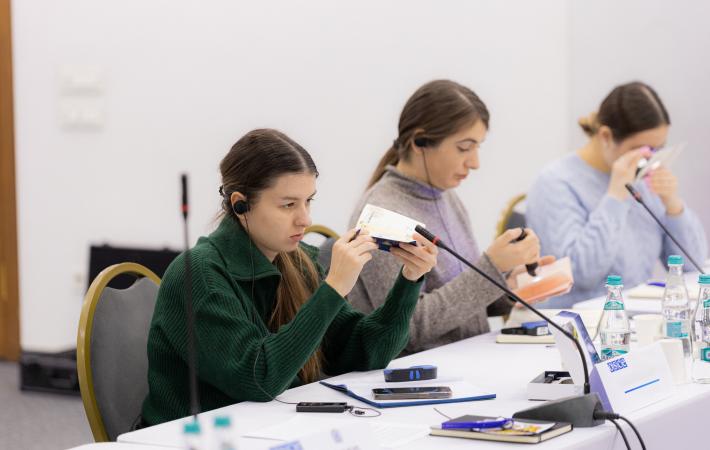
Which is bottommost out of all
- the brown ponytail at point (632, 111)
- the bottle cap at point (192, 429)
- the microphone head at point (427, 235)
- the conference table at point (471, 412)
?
the conference table at point (471, 412)

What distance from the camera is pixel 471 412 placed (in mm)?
1642

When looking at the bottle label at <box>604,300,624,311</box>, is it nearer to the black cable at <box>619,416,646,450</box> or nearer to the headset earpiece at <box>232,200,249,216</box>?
the black cable at <box>619,416,646,450</box>

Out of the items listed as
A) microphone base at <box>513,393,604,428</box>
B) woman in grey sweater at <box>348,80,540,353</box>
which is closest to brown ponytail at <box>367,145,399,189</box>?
woman in grey sweater at <box>348,80,540,353</box>

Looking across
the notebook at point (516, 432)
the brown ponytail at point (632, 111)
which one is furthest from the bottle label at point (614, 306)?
the brown ponytail at point (632, 111)

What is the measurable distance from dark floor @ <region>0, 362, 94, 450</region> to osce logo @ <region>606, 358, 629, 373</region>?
214 cm

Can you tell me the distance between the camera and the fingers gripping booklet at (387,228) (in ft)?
6.33

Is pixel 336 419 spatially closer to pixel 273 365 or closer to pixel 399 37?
pixel 273 365

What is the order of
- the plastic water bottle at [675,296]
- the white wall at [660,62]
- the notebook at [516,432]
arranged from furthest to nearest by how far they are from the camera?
the white wall at [660,62] → the plastic water bottle at [675,296] → the notebook at [516,432]

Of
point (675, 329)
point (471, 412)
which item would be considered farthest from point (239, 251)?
point (675, 329)

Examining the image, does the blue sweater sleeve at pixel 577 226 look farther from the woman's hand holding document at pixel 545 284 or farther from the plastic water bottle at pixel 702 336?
the plastic water bottle at pixel 702 336

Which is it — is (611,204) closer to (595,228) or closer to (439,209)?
(595,228)

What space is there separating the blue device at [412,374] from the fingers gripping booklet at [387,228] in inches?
9.7

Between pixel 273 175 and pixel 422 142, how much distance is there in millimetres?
692

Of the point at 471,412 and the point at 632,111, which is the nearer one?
the point at 471,412
